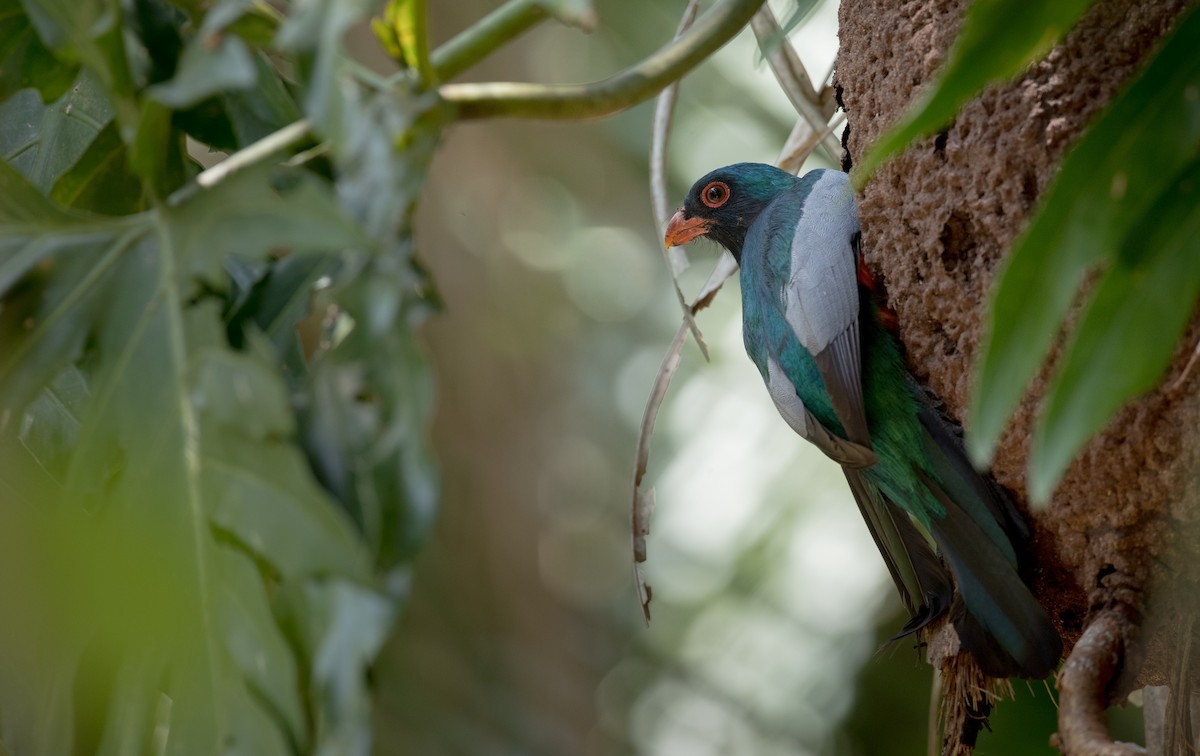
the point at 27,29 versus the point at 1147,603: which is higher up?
the point at 27,29

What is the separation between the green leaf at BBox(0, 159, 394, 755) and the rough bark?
116 centimetres

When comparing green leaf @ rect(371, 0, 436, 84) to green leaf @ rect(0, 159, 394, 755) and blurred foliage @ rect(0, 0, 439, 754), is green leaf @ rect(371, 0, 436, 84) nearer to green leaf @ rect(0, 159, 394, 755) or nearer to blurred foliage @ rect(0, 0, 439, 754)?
blurred foliage @ rect(0, 0, 439, 754)

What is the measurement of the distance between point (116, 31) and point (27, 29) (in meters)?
0.65

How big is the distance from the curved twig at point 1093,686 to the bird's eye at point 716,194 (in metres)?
1.50

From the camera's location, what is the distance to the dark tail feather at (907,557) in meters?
2.55

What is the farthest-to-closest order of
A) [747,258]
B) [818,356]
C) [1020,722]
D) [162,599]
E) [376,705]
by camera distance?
[376,705]
[1020,722]
[747,258]
[818,356]
[162,599]

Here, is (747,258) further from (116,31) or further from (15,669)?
(15,669)

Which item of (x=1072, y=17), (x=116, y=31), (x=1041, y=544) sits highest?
(x=116, y=31)

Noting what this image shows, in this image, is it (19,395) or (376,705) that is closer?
(19,395)

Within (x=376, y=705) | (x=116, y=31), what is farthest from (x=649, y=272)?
(x=116, y=31)

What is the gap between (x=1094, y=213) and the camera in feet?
4.30

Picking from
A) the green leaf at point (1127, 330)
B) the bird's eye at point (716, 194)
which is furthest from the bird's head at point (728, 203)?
the green leaf at point (1127, 330)

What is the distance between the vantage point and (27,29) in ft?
7.08

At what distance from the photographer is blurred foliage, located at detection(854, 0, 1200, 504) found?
1284 millimetres
